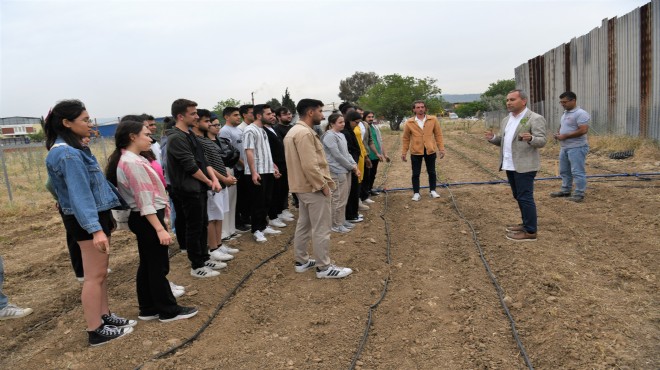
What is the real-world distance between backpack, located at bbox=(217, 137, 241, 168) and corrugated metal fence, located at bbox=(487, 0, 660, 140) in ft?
34.0

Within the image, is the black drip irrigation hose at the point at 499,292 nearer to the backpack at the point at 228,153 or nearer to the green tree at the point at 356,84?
the backpack at the point at 228,153

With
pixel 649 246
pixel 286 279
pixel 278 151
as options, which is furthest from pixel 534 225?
pixel 278 151

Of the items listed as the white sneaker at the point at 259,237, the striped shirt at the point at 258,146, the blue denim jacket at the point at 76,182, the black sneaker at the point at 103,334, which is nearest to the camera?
the blue denim jacket at the point at 76,182

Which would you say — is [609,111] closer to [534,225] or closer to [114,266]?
[534,225]

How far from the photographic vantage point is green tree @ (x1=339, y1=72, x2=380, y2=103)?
73.2 meters

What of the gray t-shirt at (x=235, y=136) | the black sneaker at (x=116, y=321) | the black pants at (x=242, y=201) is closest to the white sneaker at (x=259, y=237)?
the black pants at (x=242, y=201)

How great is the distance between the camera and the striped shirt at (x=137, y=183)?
9.91 feet

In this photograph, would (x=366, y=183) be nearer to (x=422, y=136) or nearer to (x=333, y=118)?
(x=422, y=136)

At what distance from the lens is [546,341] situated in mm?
2861

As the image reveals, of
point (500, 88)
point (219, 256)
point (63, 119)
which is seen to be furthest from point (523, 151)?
point (500, 88)

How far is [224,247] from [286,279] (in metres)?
1.07

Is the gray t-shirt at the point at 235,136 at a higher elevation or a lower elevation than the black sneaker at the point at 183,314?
higher

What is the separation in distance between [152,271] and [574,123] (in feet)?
20.4

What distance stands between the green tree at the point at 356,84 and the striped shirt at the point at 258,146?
68.9 meters
